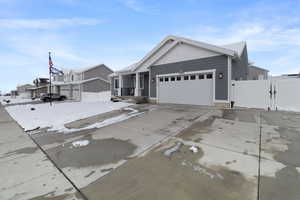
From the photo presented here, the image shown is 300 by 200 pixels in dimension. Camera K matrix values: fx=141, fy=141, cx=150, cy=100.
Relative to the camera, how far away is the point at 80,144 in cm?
426

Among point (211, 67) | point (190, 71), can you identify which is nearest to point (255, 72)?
point (211, 67)

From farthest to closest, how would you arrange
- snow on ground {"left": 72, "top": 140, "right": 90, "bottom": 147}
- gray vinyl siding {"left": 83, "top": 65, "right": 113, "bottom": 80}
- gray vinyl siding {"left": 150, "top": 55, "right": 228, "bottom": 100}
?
gray vinyl siding {"left": 83, "top": 65, "right": 113, "bottom": 80} → gray vinyl siding {"left": 150, "top": 55, "right": 228, "bottom": 100} → snow on ground {"left": 72, "top": 140, "right": 90, "bottom": 147}

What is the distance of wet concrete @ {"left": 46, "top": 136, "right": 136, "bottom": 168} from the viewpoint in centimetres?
317

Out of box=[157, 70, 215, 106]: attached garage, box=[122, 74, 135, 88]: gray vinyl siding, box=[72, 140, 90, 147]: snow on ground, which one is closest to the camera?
box=[72, 140, 90, 147]: snow on ground

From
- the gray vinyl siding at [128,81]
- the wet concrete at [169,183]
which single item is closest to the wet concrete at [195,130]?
the wet concrete at [169,183]

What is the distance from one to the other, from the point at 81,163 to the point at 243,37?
1719cm

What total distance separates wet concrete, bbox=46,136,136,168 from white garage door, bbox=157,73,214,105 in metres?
7.15

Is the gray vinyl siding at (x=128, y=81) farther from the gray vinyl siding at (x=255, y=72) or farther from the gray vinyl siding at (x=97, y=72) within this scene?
the gray vinyl siding at (x=255, y=72)

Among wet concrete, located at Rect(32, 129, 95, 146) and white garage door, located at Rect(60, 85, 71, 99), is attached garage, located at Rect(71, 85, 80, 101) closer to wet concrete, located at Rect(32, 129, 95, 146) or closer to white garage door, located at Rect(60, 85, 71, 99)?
white garage door, located at Rect(60, 85, 71, 99)

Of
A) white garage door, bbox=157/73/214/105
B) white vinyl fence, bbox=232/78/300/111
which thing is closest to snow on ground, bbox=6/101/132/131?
white garage door, bbox=157/73/214/105

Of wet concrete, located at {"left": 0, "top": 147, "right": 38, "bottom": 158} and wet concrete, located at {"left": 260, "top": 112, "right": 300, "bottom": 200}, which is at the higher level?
wet concrete, located at {"left": 260, "top": 112, "right": 300, "bottom": 200}

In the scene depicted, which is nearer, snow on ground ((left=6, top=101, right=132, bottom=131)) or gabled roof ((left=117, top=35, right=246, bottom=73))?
snow on ground ((left=6, top=101, right=132, bottom=131))

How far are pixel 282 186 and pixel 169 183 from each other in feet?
5.51

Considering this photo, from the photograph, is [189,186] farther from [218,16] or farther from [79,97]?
[79,97]
